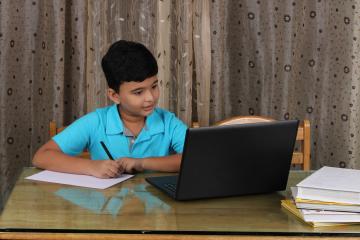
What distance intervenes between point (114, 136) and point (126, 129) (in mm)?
49

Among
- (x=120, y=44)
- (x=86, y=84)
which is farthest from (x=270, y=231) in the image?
(x=86, y=84)

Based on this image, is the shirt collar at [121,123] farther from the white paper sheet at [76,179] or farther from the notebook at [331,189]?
the notebook at [331,189]

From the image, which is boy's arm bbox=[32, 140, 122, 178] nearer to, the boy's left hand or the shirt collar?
the boy's left hand

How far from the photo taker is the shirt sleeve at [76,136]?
2.25 metres

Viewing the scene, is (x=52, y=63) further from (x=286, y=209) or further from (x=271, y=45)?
(x=286, y=209)

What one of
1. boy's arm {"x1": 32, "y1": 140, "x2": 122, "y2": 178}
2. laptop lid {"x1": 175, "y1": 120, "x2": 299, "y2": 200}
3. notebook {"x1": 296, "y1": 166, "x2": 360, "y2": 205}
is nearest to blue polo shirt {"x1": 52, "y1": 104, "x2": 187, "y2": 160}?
boy's arm {"x1": 32, "y1": 140, "x2": 122, "y2": 178}

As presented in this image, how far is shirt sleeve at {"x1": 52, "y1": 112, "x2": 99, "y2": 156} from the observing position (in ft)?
7.38

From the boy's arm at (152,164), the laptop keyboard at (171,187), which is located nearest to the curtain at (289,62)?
the boy's arm at (152,164)

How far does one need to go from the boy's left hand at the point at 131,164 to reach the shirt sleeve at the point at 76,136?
29cm

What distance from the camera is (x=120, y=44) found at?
2.26 metres

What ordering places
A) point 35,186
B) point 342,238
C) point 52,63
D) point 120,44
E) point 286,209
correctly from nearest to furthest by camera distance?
point 342,238, point 286,209, point 35,186, point 120,44, point 52,63

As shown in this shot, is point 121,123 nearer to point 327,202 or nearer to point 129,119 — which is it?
point 129,119

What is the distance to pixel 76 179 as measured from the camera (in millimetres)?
1950

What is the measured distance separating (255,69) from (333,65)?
39 cm
